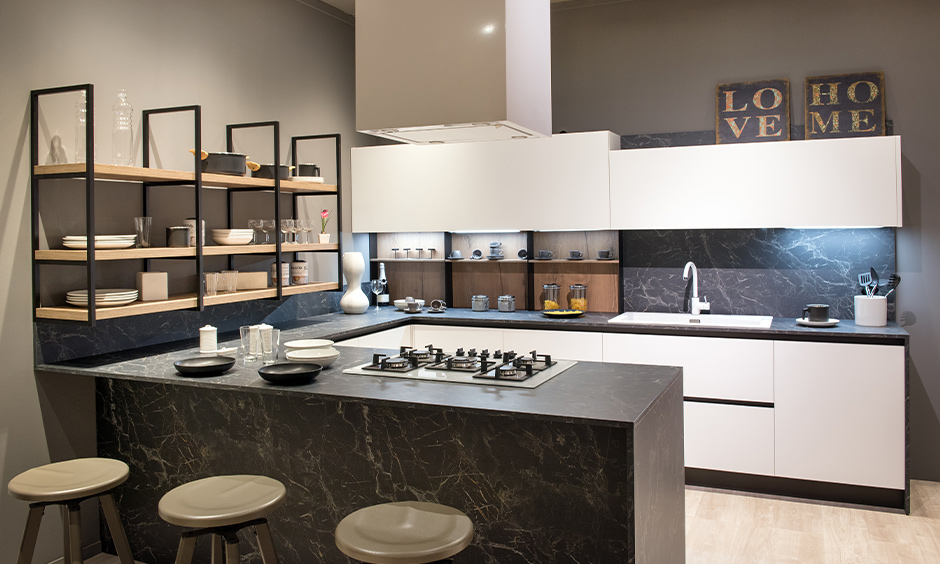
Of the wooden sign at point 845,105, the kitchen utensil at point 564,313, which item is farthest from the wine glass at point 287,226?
the wooden sign at point 845,105

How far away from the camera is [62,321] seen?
122 inches

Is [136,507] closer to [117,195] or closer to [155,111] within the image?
[117,195]

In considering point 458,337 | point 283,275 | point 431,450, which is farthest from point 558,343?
point 431,450

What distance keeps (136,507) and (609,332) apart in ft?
9.10

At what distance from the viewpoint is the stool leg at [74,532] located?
8.33ft

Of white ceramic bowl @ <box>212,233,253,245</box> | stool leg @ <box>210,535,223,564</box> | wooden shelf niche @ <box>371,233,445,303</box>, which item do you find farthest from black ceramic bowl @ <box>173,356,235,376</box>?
wooden shelf niche @ <box>371,233,445,303</box>

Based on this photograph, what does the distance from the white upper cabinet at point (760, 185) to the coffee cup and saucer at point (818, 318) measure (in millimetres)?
483

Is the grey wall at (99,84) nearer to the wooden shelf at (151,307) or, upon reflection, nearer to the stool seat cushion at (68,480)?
the wooden shelf at (151,307)

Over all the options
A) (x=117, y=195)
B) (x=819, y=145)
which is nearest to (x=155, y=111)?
(x=117, y=195)

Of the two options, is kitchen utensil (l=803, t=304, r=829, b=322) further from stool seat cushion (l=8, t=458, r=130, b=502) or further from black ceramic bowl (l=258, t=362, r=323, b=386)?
stool seat cushion (l=8, t=458, r=130, b=502)

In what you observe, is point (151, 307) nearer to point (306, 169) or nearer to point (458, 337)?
point (306, 169)

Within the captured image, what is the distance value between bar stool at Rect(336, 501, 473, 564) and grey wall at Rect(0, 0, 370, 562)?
6.14ft

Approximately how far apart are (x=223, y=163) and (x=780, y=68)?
349 cm

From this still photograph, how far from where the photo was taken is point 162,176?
11.1 feet
